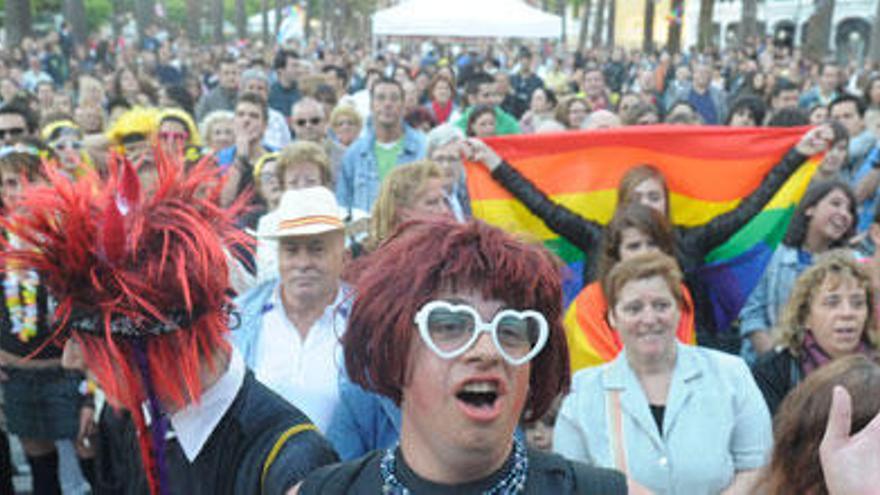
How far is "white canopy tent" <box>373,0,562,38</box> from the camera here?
49.1ft

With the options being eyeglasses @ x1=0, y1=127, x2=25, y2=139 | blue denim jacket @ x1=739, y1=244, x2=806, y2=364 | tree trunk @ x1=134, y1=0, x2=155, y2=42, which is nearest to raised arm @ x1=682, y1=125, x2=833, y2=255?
blue denim jacket @ x1=739, y1=244, x2=806, y2=364

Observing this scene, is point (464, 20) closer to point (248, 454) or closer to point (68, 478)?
point (68, 478)

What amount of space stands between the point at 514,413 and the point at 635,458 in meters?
1.66

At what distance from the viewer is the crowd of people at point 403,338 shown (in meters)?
1.99

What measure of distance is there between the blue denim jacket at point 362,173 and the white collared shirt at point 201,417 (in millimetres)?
4872

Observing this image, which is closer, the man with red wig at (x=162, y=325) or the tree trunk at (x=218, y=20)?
the man with red wig at (x=162, y=325)

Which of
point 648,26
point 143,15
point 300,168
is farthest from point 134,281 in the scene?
point 648,26

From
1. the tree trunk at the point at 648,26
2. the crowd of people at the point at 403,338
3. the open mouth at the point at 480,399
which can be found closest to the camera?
the open mouth at the point at 480,399

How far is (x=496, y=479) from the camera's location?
1.96 metres

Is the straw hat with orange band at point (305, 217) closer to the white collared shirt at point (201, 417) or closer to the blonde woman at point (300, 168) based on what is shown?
the blonde woman at point (300, 168)

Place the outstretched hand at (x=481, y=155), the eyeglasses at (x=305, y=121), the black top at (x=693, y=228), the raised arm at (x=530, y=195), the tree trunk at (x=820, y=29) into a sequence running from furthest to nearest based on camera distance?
the tree trunk at (x=820, y=29)
the eyeglasses at (x=305, y=121)
the outstretched hand at (x=481, y=155)
the raised arm at (x=530, y=195)
the black top at (x=693, y=228)

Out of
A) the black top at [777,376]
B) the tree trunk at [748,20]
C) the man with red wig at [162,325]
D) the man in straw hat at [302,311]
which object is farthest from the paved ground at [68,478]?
the tree trunk at [748,20]

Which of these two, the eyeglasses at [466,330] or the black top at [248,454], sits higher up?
the eyeglasses at [466,330]

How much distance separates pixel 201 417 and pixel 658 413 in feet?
5.81
